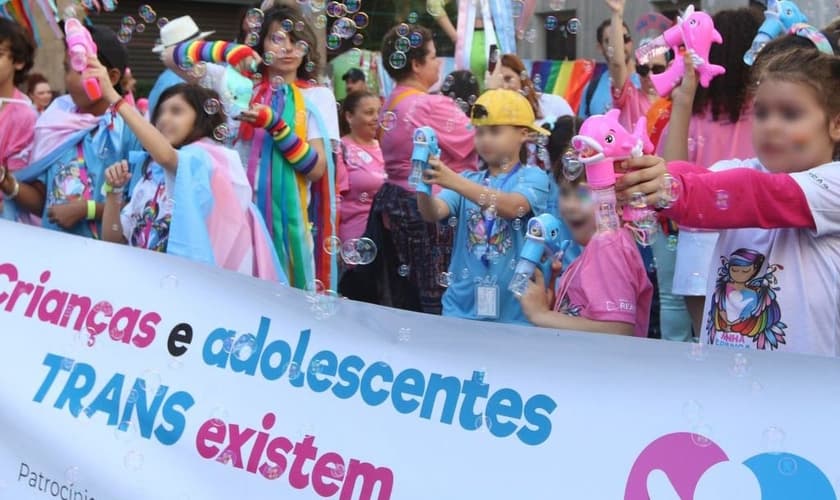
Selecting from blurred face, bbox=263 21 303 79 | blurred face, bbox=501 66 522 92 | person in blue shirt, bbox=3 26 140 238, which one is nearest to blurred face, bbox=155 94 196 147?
person in blue shirt, bbox=3 26 140 238

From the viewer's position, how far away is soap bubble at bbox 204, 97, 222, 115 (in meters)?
4.01

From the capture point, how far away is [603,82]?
5.54 m

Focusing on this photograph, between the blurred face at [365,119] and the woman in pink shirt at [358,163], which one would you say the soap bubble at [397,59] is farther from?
the blurred face at [365,119]

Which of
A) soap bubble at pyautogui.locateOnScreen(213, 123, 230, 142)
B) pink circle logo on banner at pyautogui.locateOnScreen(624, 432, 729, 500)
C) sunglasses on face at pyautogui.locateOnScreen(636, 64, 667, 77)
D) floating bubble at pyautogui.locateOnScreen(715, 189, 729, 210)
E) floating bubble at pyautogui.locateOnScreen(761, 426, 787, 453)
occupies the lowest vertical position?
pink circle logo on banner at pyautogui.locateOnScreen(624, 432, 729, 500)

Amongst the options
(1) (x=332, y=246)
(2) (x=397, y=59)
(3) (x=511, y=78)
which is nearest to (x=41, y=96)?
(3) (x=511, y=78)

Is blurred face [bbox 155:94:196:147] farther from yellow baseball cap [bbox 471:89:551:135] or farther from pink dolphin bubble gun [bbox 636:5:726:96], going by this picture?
pink dolphin bubble gun [bbox 636:5:726:96]

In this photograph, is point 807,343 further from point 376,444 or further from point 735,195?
point 376,444

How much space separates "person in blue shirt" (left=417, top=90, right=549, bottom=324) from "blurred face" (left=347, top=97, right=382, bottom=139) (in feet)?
5.95

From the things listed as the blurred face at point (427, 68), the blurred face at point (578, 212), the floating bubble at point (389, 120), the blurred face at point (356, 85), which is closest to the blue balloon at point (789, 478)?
the blurred face at point (578, 212)

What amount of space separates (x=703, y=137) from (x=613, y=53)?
Result: 3.78 ft

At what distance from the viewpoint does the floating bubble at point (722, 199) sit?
2.19 m

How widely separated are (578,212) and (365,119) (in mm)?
2607

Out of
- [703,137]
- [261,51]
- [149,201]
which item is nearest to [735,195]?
[703,137]

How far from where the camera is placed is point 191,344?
287cm
